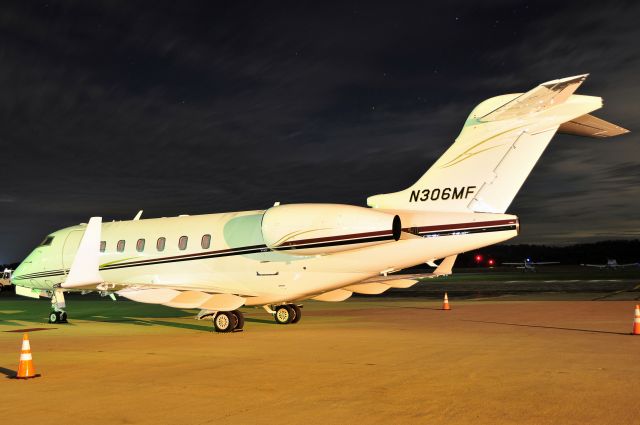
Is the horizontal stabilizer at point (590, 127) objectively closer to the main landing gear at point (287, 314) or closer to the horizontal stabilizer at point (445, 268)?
the horizontal stabilizer at point (445, 268)

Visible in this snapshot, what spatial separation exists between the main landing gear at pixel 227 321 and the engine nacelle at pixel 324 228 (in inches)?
80.9

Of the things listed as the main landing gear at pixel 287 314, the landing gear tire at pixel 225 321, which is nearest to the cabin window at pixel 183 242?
the landing gear tire at pixel 225 321

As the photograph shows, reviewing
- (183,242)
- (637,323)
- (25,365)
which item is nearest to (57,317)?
(183,242)

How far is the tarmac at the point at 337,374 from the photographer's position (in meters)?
6.80

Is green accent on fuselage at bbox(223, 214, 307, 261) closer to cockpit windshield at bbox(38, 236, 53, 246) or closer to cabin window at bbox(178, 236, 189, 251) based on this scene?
cabin window at bbox(178, 236, 189, 251)

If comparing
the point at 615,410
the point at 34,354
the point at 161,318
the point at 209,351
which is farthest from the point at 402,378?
the point at 161,318

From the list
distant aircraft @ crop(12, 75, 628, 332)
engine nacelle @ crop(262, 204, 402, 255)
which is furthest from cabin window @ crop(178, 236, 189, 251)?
engine nacelle @ crop(262, 204, 402, 255)

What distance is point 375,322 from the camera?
17844mm

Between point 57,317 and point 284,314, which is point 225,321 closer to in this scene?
point 284,314

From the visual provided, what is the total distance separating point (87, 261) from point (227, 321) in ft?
11.9

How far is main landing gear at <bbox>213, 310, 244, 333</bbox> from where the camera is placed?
15.9m

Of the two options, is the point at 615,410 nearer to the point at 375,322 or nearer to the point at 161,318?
the point at 375,322

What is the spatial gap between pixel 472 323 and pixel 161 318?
10.2 meters

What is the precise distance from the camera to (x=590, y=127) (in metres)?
13.2
